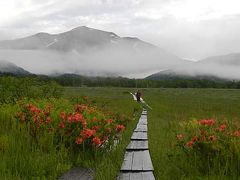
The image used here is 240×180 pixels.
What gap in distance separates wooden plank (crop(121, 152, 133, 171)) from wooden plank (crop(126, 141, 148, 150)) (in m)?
0.67

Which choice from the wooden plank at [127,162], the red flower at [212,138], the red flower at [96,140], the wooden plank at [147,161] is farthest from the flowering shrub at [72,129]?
the red flower at [212,138]

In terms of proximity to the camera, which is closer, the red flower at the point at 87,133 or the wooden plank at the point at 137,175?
the wooden plank at the point at 137,175

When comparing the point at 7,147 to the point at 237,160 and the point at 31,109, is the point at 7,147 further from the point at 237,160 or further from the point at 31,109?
the point at 237,160

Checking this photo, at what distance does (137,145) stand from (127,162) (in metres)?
2.34

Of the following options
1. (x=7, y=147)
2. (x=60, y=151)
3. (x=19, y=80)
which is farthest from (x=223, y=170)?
(x=19, y=80)

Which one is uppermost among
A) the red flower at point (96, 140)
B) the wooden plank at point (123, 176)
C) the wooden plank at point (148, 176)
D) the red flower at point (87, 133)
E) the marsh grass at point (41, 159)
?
the red flower at point (87, 133)

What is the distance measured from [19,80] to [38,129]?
8760mm

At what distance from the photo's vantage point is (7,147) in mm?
7379

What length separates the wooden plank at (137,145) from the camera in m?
9.76

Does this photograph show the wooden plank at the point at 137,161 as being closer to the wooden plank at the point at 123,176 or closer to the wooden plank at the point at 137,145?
the wooden plank at the point at 123,176

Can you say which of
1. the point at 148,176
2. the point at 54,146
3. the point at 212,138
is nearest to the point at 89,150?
the point at 54,146

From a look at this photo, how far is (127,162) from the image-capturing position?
801cm

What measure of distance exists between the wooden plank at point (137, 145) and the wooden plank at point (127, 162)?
67 cm

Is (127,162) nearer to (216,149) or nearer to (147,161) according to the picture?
(147,161)
